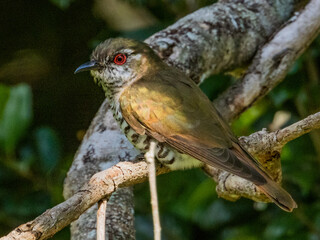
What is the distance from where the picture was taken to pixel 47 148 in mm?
4055

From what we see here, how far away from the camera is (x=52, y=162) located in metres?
4.07

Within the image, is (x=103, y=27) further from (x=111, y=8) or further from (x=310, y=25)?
(x=310, y=25)

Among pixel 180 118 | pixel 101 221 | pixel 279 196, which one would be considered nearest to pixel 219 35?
pixel 180 118

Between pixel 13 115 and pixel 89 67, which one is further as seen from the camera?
pixel 13 115

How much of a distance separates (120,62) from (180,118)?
617mm

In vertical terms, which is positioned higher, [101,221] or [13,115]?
[13,115]

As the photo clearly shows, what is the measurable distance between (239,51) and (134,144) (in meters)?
1.34

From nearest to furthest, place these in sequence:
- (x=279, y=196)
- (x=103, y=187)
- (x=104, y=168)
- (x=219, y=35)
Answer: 1. (x=103, y=187)
2. (x=279, y=196)
3. (x=104, y=168)
4. (x=219, y=35)

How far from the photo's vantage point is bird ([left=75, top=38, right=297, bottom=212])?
117 inches

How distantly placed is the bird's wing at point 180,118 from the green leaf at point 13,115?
945mm

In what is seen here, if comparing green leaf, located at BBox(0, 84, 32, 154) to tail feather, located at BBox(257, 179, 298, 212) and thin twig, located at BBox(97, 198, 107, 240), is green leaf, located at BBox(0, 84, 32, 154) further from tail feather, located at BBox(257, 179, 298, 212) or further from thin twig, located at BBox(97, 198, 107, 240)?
tail feather, located at BBox(257, 179, 298, 212)

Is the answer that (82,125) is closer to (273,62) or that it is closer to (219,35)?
(219,35)

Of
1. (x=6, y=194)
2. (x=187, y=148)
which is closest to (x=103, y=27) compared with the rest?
(x=6, y=194)

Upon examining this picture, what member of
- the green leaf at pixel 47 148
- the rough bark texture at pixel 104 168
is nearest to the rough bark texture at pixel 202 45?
the rough bark texture at pixel 104 168
